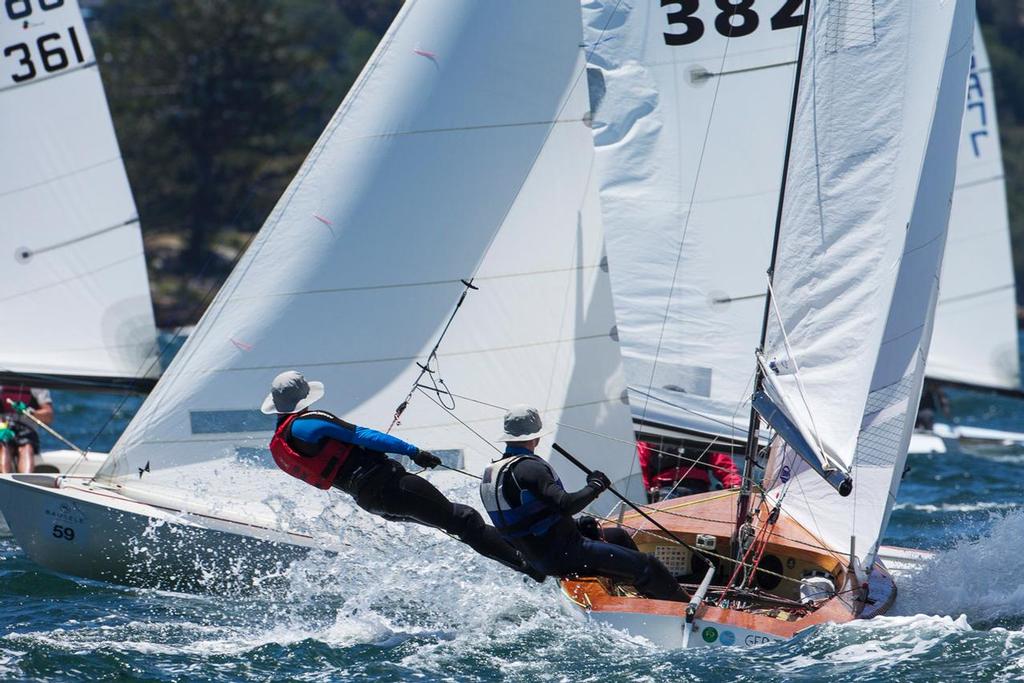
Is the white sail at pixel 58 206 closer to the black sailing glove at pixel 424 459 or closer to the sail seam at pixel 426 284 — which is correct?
the sail seam at pixel 426 284

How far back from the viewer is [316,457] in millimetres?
7070

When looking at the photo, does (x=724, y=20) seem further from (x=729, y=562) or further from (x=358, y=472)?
(x=358, y=472)

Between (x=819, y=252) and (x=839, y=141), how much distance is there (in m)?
0.51

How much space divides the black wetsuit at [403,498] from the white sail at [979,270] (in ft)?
31.0

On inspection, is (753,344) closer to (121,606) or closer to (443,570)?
(443,570)

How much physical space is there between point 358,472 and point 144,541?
153cm

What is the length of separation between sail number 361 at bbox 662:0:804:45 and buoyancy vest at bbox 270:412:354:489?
9.20ft

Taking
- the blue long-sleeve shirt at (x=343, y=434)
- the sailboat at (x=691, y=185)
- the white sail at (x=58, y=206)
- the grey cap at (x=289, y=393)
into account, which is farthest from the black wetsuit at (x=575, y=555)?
the white sail at (x=58, y=206)

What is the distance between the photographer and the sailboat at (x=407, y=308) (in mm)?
8156

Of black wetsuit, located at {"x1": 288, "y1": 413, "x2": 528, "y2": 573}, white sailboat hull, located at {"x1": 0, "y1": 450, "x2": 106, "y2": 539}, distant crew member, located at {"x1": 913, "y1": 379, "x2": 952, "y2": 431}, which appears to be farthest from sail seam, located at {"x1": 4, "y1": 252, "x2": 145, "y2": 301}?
distant crew member, located at {"x1": 913, "y1": 379, "x2": 952, "y2": 431}

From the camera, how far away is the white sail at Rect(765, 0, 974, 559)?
6922 millimetres

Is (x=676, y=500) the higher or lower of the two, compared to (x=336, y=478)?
lower

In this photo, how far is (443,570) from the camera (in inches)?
304

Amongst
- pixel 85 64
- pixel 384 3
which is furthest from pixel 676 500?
pixel 384 3
